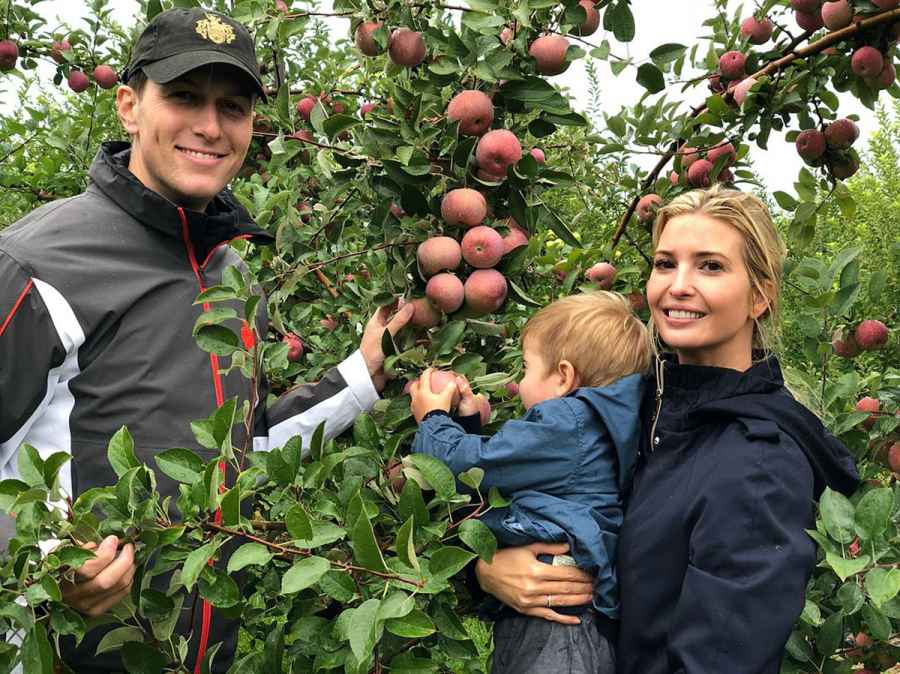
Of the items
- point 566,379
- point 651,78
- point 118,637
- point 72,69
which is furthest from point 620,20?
point 72,69

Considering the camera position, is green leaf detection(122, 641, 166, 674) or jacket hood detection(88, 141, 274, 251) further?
jacket hood detection(88, 141, 274, 251)

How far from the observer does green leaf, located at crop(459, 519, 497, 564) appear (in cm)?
144

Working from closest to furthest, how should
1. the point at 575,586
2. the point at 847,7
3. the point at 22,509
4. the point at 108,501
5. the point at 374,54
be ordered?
the point at 22,509
the point at 108,501
the point at 575,586
the point at 374,54
the point at 847,7

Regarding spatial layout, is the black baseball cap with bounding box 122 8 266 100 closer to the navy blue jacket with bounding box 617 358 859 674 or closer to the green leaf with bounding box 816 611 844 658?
the navy blue jacket with bounding box 617 358 859 674

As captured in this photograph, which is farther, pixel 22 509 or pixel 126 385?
pixel 126 385

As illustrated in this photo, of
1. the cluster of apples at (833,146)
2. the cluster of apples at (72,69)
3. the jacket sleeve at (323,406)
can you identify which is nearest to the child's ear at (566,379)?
the jacket sleeve at (323,406)

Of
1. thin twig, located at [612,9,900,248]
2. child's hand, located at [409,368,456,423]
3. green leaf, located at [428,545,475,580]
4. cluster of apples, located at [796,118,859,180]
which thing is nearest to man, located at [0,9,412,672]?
child's hand, located at [409,368,456,423]

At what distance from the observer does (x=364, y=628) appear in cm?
124

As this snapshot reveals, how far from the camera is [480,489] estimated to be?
166 centimetres

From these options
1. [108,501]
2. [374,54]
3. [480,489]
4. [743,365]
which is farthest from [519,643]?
[374,54]

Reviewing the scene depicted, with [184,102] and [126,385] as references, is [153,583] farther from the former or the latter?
[184,102]

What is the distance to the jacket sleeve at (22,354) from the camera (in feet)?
5.35

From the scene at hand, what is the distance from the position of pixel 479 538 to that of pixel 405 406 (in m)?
0.40

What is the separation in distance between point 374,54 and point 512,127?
30 centimetres
